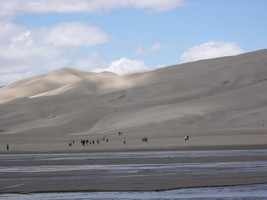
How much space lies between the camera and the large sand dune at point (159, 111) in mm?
61656

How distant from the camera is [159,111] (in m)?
88.2

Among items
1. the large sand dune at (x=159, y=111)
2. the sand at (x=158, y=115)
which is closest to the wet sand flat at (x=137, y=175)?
the sand at (x=158, y=115)

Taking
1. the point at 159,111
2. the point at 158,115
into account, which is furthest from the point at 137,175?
the point at 159,111

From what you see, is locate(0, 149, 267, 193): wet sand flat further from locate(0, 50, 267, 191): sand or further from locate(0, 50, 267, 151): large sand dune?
locate(0, 50, 267, 151): large sand dune

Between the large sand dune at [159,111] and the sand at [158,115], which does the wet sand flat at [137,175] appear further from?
the large sand dune at [159,111]

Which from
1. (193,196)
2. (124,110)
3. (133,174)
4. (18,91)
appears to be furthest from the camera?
(18,91)

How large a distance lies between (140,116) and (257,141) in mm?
35484

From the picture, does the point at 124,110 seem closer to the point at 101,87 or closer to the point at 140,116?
the point at 140,116

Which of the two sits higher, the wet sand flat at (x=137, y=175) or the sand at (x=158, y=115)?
the sand at (x=158, y=115)

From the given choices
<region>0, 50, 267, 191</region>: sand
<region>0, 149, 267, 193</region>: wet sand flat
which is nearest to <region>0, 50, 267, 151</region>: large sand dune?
<region>0, 50, 267, 191</region>: sand

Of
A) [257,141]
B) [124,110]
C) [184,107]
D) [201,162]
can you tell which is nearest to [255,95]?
[184,107]

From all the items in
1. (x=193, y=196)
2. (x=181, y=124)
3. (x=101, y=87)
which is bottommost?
(x=193, y=196)

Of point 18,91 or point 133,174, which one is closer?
point 133,174

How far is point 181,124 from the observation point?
74.2 metres
